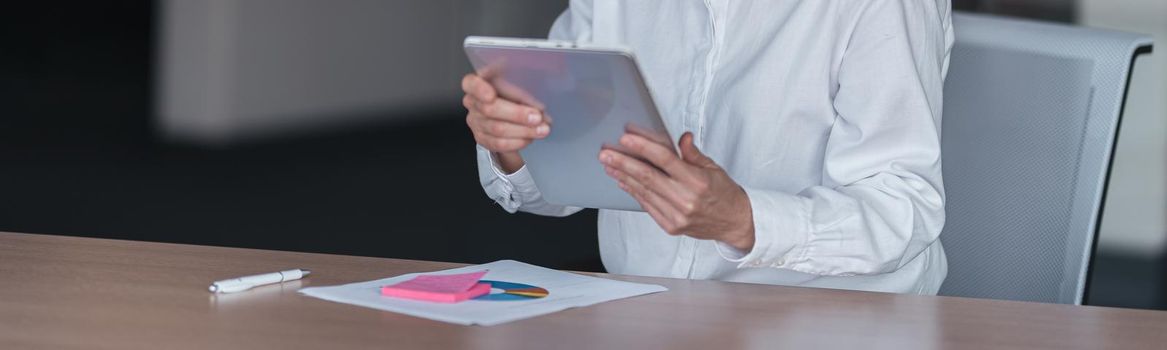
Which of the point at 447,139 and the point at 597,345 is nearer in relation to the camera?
the point at 597,345

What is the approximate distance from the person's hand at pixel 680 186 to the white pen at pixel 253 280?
11.4 inches

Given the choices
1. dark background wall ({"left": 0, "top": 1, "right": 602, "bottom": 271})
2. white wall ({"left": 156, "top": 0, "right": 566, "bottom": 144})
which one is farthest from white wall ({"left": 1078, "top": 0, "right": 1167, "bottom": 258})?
white wall ({"left": 156, "top": 0, "right": 566, "bottom": 144})

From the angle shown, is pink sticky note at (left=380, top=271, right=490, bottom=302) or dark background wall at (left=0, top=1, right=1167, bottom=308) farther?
dark background wall at (left=0, top=1, right=1167, bottom=308)

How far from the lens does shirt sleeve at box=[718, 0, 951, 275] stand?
1295mm

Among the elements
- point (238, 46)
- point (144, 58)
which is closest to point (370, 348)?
point (238, 46)

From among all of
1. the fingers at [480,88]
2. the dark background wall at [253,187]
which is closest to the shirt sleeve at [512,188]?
the fingers at [480,88]

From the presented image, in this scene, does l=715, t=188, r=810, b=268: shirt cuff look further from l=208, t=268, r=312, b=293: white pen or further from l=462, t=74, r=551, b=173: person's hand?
l=208, t=268, r=312, b=293: white pen

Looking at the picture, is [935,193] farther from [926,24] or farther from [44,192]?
[44,192]

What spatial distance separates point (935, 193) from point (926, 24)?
20 centimetres

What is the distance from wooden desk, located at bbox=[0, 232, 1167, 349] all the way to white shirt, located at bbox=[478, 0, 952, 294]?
8 cm

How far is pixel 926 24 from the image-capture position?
148 cm

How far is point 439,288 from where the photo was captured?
1188mm

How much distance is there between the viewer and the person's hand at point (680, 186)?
120 cm

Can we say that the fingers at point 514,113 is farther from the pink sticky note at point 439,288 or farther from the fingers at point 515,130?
the pink sticky note at point 439,288
